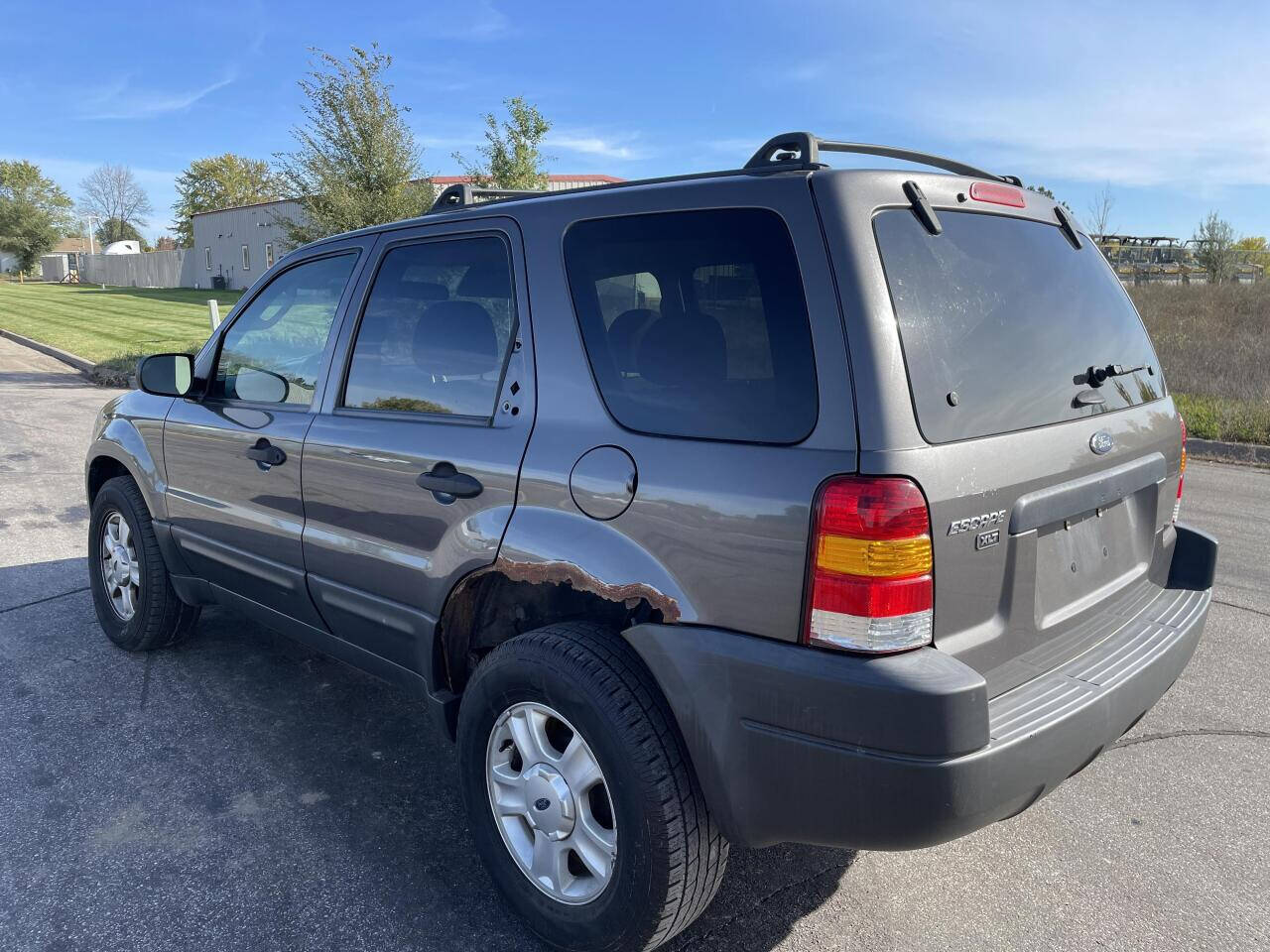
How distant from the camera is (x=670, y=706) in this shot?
83.0 inches

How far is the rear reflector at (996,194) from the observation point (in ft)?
7.70

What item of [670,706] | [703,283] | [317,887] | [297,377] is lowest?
[317,887]

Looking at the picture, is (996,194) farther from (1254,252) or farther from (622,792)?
(1254,252)

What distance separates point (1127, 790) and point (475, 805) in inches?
86.5

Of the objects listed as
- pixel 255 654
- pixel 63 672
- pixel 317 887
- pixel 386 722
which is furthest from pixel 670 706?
pixel 63 672

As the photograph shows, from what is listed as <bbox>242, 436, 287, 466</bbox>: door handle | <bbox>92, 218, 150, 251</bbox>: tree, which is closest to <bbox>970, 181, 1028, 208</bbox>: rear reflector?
<bbox>242, 436, 287, 466</bbox>: door handle

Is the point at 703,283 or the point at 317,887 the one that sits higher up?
the point at 703,283

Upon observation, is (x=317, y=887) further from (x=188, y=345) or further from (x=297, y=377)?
(x=188, y=345)

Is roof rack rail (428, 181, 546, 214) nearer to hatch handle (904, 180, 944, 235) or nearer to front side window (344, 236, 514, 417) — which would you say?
front side window (344, 236, 514, 417)

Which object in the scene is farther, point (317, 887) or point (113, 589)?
point (113, 589)

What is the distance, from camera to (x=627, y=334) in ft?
7.75

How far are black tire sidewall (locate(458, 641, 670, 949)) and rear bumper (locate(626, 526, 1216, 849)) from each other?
161mm

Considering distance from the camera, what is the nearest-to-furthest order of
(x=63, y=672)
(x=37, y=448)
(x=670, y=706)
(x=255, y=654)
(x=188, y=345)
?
(x=670, y=706) → (x=63, y=672) → (x=255, y=654) → (x=37, y=448) → (x=188, y=345)

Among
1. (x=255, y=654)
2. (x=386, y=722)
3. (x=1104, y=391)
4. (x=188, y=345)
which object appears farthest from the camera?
(x=188, y=345)
